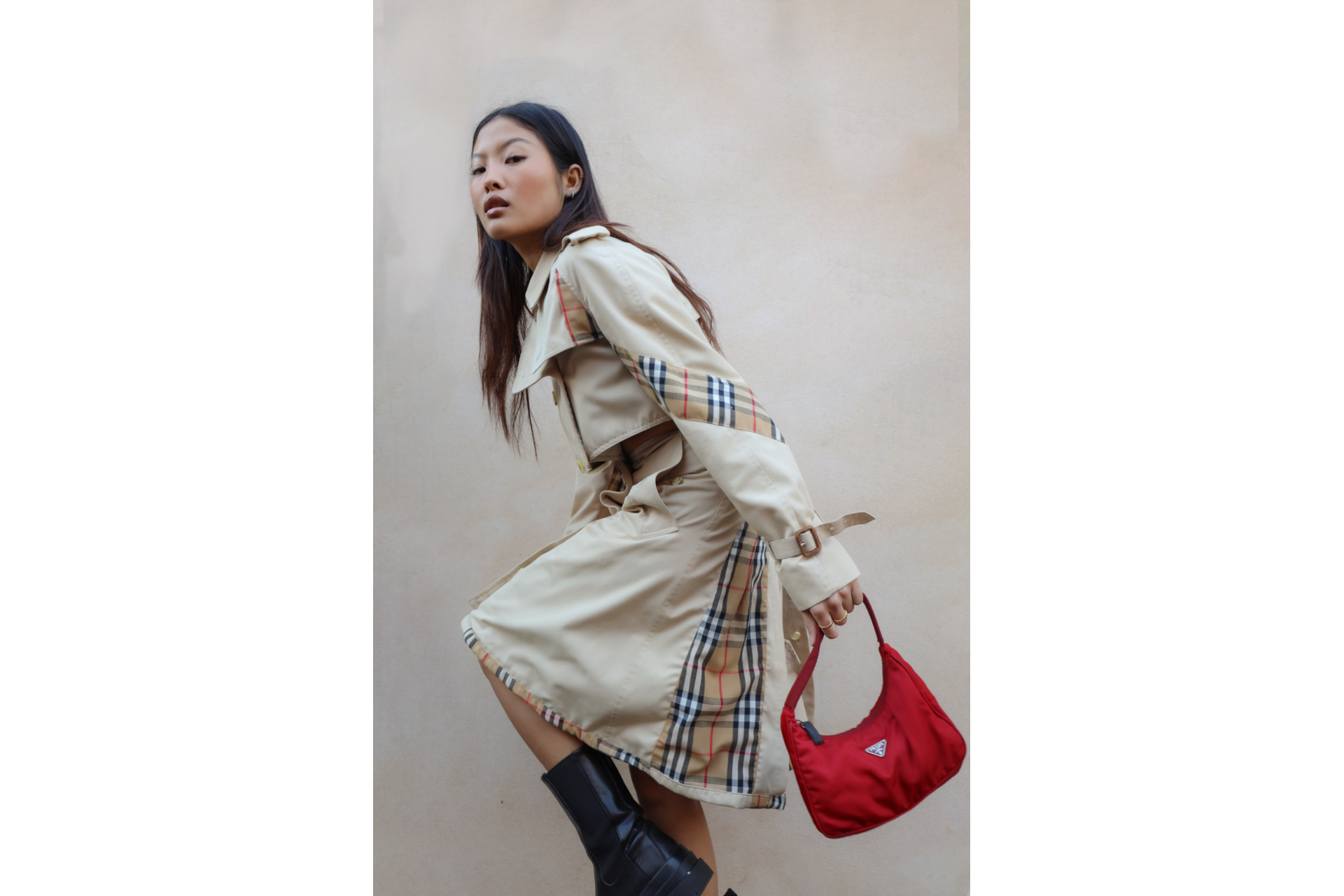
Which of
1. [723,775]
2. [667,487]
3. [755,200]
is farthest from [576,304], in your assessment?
[723,775]

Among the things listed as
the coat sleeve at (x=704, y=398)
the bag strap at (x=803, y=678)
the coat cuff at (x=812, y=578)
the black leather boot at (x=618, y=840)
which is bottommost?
the black leather boot at (x=618, y=840)

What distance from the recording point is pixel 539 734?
50.3 inches

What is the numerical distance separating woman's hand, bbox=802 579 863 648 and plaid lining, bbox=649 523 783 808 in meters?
0.14

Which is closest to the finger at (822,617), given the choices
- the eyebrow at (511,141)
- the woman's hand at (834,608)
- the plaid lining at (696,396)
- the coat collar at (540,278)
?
the woman's hand at (834,608)

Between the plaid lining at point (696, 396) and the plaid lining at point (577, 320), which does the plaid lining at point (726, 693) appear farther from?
the plaid lining at point (577, 320)

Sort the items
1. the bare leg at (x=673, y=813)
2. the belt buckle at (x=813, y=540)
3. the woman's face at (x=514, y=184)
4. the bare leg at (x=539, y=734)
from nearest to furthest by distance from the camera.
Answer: the belt buckle at (x=813, y=540) < the bare leg at (x=539, y=734) < the bare leg at (x=673, y=813) < the woman's face at (x=514, y=184)

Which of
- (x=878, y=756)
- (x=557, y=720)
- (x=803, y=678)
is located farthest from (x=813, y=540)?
(x=557, y=720)

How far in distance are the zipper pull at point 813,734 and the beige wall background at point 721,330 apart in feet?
1.98

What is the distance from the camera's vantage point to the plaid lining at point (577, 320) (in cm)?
133

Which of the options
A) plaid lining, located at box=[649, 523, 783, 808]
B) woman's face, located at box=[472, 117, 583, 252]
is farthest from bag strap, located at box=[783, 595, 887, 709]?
woman's face, located at box=[472, 117, 583, 252]

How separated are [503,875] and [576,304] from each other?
135cm

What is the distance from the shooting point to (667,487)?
1311mm

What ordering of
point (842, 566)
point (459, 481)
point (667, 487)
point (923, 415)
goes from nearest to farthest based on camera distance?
point (842, 566)
point (667, 487)
point (923, 415)
point (459, 481)

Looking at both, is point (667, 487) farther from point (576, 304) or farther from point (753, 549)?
point (576, 304)
